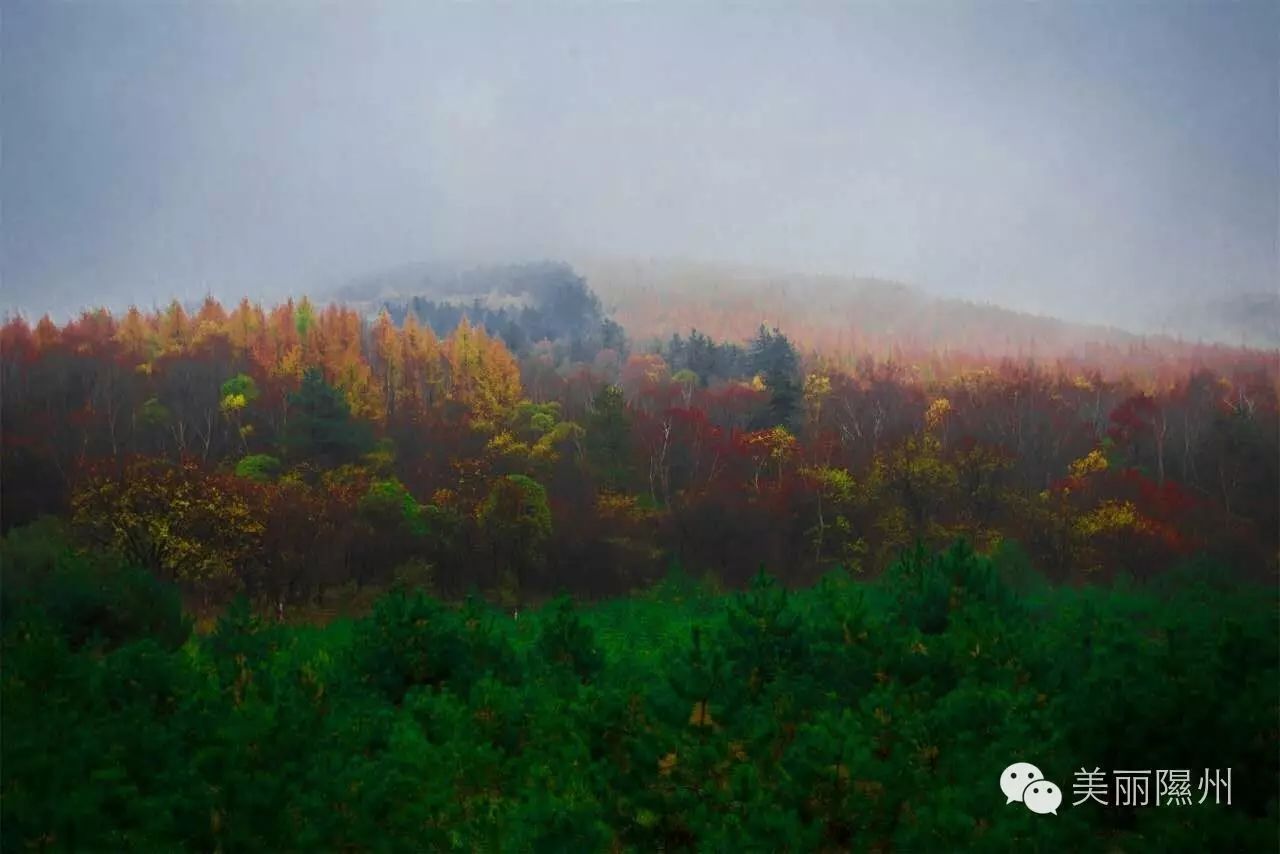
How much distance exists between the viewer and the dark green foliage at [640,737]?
4.80 meters

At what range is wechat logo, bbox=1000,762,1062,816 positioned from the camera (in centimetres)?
504

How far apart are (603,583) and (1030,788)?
251 inches

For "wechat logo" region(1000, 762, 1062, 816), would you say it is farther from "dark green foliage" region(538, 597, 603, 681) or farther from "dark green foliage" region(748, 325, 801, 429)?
"dark green foliage" region(748, 325, 801, 429)

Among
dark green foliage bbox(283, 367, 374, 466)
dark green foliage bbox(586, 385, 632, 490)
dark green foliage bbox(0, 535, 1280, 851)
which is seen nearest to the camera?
dark green foliage bbox(0, 535, 1280, 851)

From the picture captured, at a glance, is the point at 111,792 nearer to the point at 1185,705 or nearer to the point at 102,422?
the point at 1185,705

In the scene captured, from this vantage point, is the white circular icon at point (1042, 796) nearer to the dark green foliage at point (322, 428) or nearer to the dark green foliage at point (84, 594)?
the dark green foliage at point (84, 594)

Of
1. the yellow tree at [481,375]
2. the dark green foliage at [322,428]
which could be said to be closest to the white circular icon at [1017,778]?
the yellow tree at [481,375]

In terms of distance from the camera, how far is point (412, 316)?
1225cm

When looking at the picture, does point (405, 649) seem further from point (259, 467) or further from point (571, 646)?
point (259, 467)

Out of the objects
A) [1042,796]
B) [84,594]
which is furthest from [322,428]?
[1042,796]

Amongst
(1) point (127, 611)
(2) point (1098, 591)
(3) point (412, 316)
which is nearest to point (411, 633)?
(1) point (127, 611)

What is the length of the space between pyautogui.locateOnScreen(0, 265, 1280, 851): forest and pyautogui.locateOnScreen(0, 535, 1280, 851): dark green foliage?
0.08 feet

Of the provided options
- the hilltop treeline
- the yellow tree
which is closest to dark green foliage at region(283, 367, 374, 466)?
the hilltop treeline

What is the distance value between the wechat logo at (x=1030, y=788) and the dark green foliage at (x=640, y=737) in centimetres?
10
